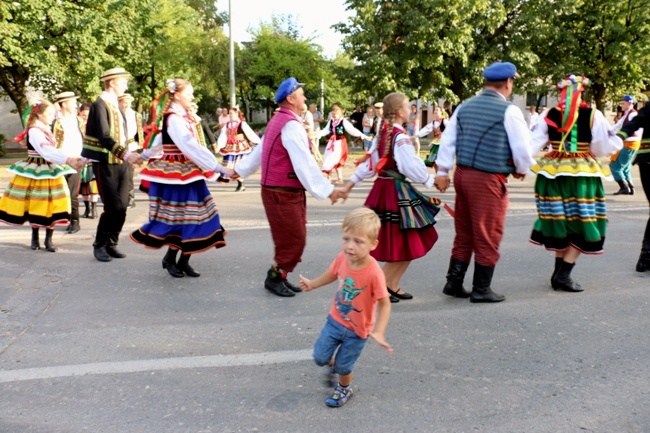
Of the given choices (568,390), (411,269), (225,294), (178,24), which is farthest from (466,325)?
(178,24)

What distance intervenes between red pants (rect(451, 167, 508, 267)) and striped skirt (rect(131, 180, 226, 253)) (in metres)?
2.31

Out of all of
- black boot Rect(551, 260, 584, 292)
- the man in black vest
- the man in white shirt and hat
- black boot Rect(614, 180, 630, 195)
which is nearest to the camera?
black boot Rect(551, 260, 584, 292)

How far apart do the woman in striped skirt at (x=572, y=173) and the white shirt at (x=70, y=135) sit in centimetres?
565

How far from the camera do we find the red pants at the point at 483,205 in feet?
16.7

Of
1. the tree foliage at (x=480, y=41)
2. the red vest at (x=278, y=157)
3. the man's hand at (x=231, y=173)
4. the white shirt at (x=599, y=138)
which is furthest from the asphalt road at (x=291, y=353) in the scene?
the tree foliage at (x=480, y=41)

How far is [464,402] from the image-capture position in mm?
3514

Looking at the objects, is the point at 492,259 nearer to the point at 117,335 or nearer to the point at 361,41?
the point at 117,335

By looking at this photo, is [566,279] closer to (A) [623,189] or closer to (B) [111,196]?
(B) [111,196]

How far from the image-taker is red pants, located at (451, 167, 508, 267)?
508cm

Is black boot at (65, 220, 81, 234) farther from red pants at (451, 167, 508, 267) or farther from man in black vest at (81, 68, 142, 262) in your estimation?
red pants at (451, 167, 508, 267)

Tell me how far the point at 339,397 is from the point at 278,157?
7.81 feet

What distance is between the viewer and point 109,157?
6.63 meters

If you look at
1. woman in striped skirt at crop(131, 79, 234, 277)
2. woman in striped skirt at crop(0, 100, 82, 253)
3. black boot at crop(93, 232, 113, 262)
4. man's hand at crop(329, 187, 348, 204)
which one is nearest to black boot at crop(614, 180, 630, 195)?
man's hand at crop(329, 187, 348, 204)

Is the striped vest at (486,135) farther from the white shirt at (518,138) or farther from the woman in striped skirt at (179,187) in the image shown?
the woman in striped skirt at (179,187)
